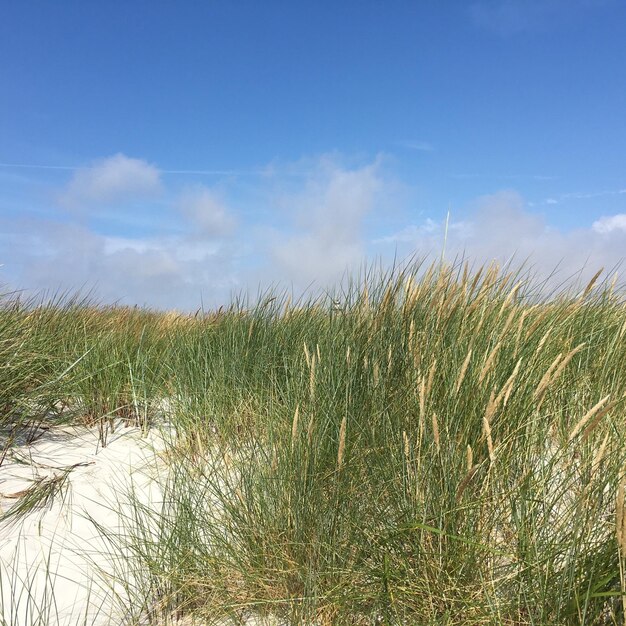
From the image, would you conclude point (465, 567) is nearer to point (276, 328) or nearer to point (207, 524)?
point (207, 524)

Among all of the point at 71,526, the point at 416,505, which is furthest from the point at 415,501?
the point at 71,526

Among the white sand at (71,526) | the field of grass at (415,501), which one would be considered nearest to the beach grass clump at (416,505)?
the field of grass at (415,501)

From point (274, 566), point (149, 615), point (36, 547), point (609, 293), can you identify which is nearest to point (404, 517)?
point (274, 566)

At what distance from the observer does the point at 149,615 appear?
1852 millimetres

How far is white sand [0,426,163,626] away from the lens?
2.08m

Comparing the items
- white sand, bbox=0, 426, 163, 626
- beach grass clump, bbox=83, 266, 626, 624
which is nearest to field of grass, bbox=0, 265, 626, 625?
beach grass clump, bbox=83, 266, 626, 624

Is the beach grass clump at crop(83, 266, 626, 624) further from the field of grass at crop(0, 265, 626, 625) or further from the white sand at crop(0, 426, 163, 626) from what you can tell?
the white sand at crop(0, 426, 163, 626)

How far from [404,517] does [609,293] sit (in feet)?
10.1

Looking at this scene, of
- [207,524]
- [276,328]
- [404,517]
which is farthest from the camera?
[276,328]

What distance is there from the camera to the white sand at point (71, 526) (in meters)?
2.08

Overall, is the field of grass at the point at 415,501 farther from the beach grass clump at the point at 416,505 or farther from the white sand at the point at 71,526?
the white sand at the point at 71,526

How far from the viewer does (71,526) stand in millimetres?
2734

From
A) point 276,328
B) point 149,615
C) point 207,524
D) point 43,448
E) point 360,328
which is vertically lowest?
point 149,615

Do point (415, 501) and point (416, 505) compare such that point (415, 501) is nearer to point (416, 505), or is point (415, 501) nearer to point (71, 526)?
point (416, 505)
